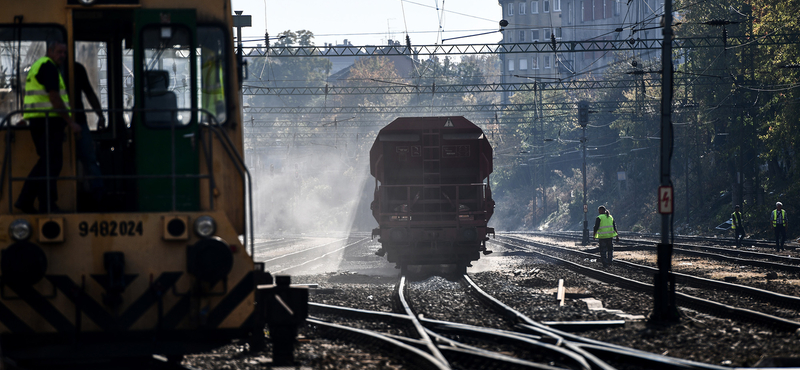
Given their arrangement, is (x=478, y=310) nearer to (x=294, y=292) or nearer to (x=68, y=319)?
(x=294, y=292)

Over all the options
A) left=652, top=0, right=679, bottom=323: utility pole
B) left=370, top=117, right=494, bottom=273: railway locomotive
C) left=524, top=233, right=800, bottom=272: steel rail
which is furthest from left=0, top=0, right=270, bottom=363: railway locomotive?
left=524, top=233, right=800, bottom=272: steel rail

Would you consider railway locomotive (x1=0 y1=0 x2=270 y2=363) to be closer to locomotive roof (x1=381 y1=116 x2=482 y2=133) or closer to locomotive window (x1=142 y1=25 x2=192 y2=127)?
locomotive window (x1=142 y1=25 x2=192 y2=127)

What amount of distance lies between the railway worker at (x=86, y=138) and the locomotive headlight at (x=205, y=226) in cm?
92

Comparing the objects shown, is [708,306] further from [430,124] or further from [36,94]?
[36,94]

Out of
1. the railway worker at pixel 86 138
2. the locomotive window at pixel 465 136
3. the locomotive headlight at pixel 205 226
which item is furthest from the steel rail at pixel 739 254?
the railway worker at pixel 86 138

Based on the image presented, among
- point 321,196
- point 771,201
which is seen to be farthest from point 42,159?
point 321,196

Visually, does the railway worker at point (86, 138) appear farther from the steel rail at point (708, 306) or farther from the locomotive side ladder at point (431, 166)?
the locomotive side ladder at point (431, 166)

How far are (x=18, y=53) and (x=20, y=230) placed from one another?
171 cm

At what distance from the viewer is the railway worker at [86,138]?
656cm

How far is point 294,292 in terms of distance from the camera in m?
7.39

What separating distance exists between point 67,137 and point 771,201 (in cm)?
3939

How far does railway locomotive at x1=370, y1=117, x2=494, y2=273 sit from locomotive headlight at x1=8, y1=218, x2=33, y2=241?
12.9 meters

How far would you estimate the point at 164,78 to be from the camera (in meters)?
6.80

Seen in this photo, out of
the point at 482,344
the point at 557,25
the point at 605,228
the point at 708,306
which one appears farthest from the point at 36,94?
the point at 557,25
